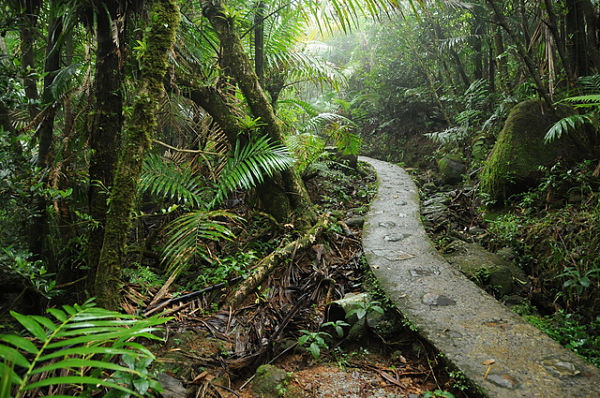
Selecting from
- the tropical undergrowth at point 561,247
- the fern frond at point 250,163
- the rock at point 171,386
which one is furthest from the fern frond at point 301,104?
the rock at point 171,386

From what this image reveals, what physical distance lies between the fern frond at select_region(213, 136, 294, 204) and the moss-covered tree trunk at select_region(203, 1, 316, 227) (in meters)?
0.24

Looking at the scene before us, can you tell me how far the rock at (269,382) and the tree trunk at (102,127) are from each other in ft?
4.05

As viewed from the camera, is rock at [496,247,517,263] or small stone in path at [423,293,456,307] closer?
small stone in path at [423,293,456,307]

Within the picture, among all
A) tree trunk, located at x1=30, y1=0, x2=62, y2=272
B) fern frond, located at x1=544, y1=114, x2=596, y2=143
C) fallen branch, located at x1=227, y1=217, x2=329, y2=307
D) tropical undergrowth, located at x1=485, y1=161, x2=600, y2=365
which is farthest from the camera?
fern frond, located at x1=544, y1=114, x2=596, y2=143

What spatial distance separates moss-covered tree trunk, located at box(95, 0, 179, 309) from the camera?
5.74ft

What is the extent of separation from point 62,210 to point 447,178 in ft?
20.6

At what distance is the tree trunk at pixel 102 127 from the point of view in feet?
6.66

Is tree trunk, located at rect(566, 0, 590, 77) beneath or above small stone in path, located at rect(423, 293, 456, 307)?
above

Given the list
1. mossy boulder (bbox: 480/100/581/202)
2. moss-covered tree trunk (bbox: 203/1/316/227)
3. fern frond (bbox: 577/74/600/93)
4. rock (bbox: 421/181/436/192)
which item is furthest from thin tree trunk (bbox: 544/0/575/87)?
moss-covered tree trunk (bbox: 203/1/316/227)

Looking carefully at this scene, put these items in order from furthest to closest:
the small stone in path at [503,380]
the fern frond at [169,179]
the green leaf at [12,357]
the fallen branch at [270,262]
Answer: the fern frond at [169,179], the fallen branch at [270,262], the small stone in path at [503,380], the green leaf at [12,357]

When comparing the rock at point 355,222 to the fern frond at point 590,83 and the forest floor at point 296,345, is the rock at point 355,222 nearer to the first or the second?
the forest floor at point 296,345

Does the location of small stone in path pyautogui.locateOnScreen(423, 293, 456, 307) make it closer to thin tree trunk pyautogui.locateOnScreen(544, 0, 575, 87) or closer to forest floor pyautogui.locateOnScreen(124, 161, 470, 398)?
forest floor pyautogui.locateOnScreen(124, 161, 470, 398)

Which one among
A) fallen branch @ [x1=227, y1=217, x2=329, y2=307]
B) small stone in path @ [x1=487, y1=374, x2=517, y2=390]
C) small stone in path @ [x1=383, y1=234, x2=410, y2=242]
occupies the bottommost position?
small stone in path @ [x1=487, y1=374, x2=517, y2=390]

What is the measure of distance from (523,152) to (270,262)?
363cm
